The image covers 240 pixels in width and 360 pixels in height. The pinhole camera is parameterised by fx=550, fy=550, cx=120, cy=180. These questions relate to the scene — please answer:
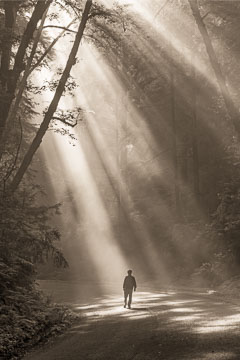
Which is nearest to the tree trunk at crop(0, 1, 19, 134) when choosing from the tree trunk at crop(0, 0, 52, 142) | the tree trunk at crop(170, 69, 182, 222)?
the tree trunk at crop(0, 0, 52, 142)

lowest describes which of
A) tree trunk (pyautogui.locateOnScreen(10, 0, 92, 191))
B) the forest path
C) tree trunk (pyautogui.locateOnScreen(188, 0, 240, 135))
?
the forest path

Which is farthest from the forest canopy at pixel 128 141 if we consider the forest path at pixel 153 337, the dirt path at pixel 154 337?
the forest path at pixel 153 337

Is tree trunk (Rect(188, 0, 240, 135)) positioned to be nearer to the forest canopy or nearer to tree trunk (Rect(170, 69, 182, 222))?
the forest canopy

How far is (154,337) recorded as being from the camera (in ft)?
41.0

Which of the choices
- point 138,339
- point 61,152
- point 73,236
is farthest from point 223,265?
point 61,152

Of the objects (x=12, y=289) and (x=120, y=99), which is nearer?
(x=12, y=289)

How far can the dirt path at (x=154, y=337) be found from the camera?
10367 mm

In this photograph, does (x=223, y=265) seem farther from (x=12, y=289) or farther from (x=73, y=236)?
(x=73, y=236)

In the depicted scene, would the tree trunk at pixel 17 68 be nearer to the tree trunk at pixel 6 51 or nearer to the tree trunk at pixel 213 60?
the tree trunk at pixel 6 51

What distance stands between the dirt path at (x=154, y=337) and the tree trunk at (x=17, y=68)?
7939 mm

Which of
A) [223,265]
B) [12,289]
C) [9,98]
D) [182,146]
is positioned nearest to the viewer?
[12,289]

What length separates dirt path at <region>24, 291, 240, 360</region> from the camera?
10.4 meters

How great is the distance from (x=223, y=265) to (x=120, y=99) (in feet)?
84.0

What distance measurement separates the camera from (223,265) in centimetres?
3123
